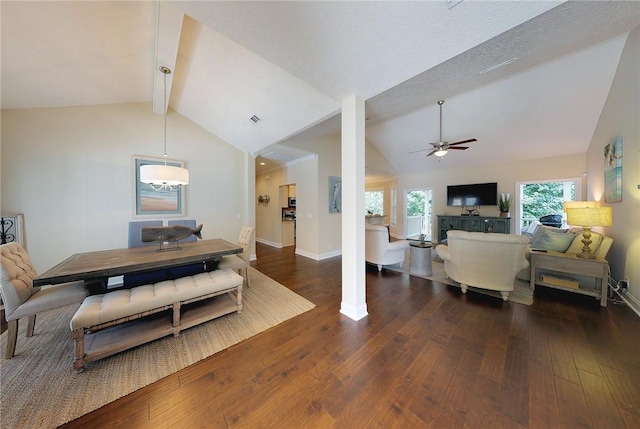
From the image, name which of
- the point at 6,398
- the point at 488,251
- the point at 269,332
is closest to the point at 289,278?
the point at 269,332

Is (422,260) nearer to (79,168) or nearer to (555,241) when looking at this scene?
(555,241)

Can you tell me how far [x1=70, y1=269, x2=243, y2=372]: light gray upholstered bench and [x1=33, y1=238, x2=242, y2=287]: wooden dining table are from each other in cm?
21

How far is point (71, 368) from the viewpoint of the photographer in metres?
1.58

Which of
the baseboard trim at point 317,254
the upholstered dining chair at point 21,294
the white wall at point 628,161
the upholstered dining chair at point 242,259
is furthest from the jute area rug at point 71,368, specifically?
the white wall at point 628,161

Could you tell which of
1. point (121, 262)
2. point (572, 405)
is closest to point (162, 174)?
point (121, 262)

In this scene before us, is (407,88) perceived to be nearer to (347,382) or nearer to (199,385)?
(347,382)

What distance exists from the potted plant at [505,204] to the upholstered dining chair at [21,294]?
8.12 metres

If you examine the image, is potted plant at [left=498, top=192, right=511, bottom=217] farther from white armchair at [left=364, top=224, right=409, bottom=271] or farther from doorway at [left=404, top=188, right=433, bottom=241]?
white armchair at [left=364, top=224, right=409, bottom=271]

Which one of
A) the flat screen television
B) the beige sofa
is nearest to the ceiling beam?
Result: the beige sofa

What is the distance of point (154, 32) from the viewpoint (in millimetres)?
2209

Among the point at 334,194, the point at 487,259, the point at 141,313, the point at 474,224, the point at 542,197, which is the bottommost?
the point at 141,313

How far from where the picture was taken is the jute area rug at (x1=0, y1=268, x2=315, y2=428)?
127cm

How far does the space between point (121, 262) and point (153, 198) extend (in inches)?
89.6

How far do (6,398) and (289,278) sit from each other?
8.92ft
